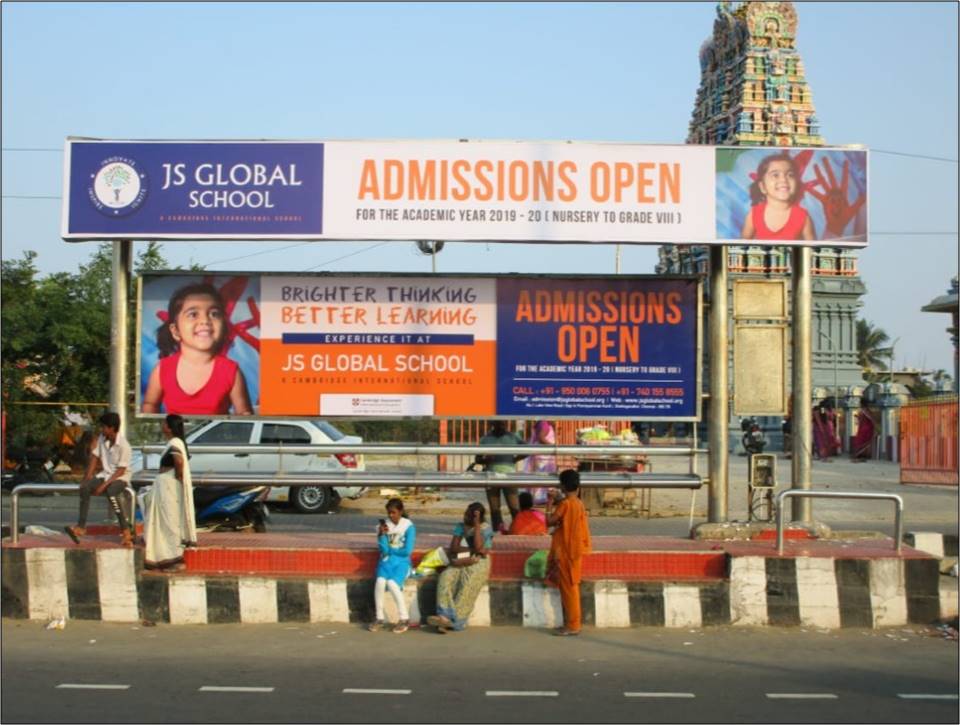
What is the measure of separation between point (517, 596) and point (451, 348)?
111 inches

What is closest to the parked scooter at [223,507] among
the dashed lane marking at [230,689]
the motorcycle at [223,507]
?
the motorcycle at [223,507]

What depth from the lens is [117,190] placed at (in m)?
11.5

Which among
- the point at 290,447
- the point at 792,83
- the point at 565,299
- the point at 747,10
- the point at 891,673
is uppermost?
the point at 747,10

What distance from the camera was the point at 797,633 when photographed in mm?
9969

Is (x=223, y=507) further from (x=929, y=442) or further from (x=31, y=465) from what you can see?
(x=929, y=442)

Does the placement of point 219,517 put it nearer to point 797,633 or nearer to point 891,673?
point 797,633

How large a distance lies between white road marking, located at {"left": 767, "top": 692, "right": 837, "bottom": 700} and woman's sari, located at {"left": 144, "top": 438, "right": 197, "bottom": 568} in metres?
5.15

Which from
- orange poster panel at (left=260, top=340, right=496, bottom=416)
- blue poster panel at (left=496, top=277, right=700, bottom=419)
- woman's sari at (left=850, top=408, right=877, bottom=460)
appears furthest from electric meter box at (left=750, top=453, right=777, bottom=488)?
woman's sari at (left=850, top=408, right=877, bottom=460)

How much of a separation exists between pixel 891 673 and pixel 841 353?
54830mm

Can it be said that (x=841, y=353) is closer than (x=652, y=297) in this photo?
No

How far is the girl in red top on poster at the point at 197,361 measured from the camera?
1198cm

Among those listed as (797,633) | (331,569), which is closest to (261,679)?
(331,569)

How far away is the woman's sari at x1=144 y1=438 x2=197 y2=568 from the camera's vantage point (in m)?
10.3

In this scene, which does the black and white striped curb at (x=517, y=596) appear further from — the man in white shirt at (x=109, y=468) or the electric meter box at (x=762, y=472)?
the electric meter box at (x=762, y=472)
